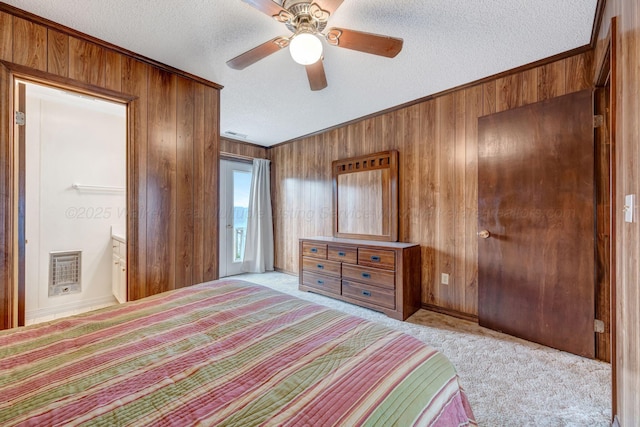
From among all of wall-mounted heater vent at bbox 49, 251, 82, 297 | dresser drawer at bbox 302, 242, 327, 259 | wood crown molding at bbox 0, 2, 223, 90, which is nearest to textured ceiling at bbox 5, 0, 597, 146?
wood crown molding at bbox 0, 2, 223, 90

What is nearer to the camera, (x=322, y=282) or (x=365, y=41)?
(x=365, y=41)

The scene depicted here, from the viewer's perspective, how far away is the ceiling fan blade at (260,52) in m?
1.65

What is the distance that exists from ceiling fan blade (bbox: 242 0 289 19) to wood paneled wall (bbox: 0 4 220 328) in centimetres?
143

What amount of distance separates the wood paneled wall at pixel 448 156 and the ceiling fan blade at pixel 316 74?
161 centimetres

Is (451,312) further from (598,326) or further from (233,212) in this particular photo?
(233,212)

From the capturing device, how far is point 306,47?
4.93 feet

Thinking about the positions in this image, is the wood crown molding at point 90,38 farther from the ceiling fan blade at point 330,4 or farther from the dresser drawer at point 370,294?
the dresser drawer at point 370,294

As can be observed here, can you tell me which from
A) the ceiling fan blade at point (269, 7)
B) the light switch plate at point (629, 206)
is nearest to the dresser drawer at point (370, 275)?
the light switch plate at point (629, 206)

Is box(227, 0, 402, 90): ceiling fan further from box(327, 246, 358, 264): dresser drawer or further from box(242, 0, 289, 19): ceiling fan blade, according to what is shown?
box(327, 246, 358, 264): dresser drawer

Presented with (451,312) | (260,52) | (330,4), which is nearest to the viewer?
(330,4)

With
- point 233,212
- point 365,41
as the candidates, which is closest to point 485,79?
point 365,41

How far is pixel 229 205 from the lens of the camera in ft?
15.3

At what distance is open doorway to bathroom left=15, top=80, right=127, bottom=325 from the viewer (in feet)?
9.57

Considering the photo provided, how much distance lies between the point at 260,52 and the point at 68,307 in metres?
3.61
